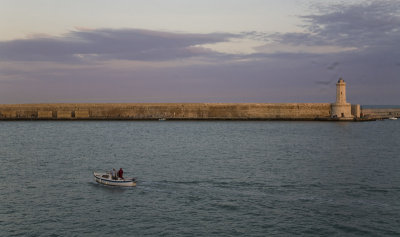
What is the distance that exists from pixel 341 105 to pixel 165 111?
3743cm

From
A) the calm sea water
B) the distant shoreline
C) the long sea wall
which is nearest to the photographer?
the calm sea water

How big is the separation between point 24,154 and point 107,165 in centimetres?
1124

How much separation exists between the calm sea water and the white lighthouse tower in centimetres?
4329

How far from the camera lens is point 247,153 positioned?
38531mm

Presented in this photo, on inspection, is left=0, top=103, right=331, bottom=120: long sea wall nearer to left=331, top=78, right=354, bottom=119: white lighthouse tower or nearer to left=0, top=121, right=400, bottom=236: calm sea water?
left=331, top=78, right=354, bottom=119: white lighthouse tower

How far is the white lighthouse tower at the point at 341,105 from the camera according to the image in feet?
261

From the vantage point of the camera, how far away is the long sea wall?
285ft

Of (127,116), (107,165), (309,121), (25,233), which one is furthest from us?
(127,116)

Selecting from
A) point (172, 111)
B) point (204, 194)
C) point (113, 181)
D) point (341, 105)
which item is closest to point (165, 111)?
point (172, 111)

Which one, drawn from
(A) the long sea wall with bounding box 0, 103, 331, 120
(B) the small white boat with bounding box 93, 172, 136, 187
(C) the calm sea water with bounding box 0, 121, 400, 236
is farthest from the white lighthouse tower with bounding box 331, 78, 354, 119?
(B) the small white boat with bounding box 93, 172, 136, 187

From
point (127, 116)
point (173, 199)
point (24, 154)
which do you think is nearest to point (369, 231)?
point (173, 199)

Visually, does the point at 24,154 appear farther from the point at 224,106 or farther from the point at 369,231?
the point at 224,106

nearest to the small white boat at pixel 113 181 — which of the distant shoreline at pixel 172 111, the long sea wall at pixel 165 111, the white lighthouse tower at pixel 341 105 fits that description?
the white lighthouse tower at pixel 341 105

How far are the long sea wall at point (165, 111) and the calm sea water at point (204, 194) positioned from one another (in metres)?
48.2
